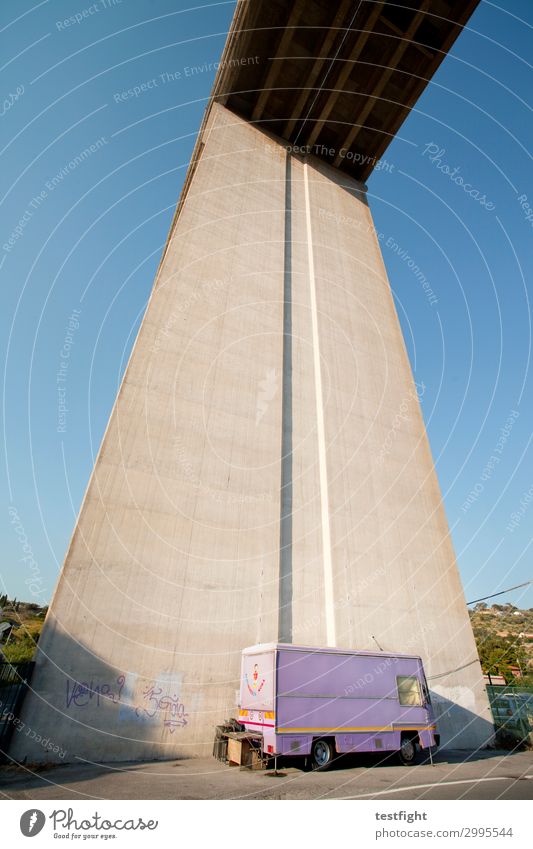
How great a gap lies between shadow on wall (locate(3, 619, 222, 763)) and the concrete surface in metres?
0.04

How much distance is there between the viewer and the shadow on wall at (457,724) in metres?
15.3

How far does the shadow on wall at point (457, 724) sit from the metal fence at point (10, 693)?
45.1 ft

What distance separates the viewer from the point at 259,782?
8.12 m

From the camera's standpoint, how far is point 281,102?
96.0 feet

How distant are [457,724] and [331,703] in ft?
29.4

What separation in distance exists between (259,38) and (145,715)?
119ft

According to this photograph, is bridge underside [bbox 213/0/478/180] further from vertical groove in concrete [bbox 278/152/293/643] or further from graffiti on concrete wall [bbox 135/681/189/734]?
graffiti on concrete wall [bbox 135/681/189/734]

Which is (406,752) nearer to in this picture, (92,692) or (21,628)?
(92,692)

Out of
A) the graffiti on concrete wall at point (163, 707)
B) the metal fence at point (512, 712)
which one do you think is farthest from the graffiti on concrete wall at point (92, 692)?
the metal fence at point (512, 712)

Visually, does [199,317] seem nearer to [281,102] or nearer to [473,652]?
[473,652]

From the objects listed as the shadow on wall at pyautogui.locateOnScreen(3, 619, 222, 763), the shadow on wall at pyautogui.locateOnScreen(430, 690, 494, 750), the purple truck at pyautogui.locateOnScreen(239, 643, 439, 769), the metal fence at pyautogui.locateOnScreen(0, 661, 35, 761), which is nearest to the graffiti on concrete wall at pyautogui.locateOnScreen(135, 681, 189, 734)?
the shadow on wall at pyautogui.locateOnScreen(3, 619, 222, 763)

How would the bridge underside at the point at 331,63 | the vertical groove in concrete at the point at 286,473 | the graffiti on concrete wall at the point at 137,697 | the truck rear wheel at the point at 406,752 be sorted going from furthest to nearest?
the bridge underside at the point at 331,63 → the vertical groove in concrete at the point at 286,473 → the truck rear wheel at the point at 406,752 → the graffiti on concrete wall at the point at 137,697

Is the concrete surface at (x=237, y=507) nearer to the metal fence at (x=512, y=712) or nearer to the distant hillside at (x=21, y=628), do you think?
the metal fence at (x=512, y=712)
